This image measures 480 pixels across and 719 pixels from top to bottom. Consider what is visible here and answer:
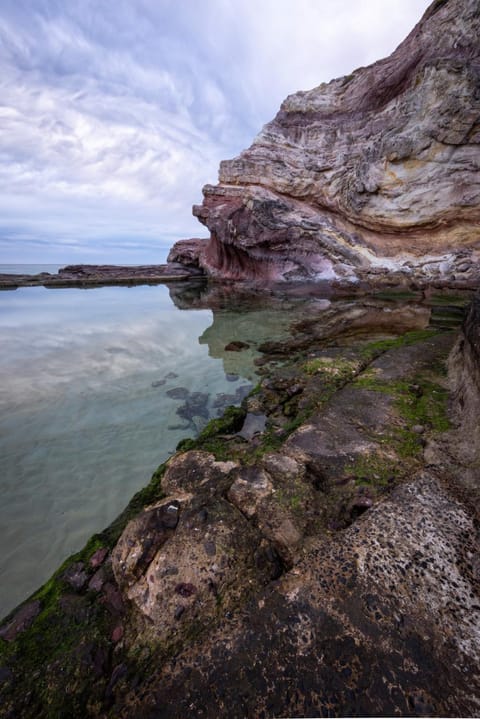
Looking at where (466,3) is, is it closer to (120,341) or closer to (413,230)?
(413,230)

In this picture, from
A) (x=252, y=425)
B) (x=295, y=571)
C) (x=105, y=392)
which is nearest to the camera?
(x=295, y=571)

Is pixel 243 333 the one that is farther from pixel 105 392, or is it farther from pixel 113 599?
pixel 113 599

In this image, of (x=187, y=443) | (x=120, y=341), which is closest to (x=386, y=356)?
(x=187, y=443)

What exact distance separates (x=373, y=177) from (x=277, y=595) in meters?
23.5

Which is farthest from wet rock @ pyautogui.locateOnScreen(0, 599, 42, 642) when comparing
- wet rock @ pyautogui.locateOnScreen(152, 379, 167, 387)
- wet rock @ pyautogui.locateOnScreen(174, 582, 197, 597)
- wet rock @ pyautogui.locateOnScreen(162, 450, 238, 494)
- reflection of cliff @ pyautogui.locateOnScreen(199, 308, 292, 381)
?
reflection of cliff @ pyautogui.locateOnScreen(199, 308, 292, 381)

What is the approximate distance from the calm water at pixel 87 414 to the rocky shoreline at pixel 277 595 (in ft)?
2.36

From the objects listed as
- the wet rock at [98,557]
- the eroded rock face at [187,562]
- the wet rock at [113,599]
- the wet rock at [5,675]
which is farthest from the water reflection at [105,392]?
the eroded rock face at [187,562]

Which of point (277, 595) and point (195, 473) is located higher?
point (277, 595)

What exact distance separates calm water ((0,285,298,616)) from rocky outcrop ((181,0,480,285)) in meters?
12.4

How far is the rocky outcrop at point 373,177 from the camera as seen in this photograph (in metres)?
17.0

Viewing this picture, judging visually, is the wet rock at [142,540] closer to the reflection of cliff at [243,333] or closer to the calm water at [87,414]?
the calm water at [87,414]

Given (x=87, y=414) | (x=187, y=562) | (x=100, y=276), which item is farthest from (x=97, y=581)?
(x=100, y=276)

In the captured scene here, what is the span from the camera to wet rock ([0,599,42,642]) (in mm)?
1940

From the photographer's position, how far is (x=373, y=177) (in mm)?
19531
